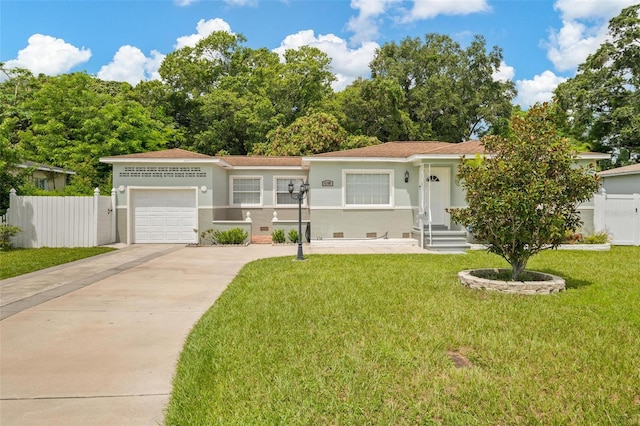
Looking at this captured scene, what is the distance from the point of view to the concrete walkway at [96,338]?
3.35m

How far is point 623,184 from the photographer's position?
1881 cm

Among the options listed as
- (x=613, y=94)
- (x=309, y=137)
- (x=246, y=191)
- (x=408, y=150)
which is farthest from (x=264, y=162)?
(x=613, y=94)

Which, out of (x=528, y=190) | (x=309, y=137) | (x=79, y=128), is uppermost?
(x=79, y=128)

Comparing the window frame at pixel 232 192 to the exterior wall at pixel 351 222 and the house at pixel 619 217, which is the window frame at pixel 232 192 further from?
the house at pixel 619 217

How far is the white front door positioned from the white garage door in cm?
918

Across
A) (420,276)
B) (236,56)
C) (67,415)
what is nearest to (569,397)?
(67,415)

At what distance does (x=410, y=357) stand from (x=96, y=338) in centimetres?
371

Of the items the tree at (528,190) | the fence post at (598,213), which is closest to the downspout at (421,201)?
the fence post at (598,213)

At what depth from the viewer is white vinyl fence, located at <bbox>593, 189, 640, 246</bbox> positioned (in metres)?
15.0

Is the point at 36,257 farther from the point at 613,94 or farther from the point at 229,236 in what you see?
the point at 613,94

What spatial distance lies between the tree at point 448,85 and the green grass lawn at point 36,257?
81.5 ft

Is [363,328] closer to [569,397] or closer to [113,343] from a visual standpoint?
[569,397]

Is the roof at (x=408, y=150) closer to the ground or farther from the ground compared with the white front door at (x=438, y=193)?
farther from the ground

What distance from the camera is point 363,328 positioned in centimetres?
516
